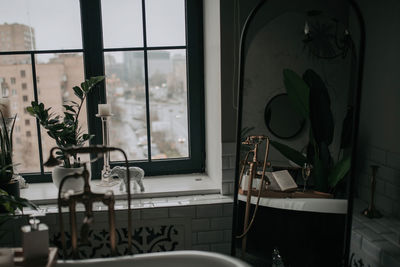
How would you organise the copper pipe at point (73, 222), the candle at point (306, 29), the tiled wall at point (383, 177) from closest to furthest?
the copper pipe at point (73, 222) < the tiled wall at point (383, 177) < the candle at point (306, 29)

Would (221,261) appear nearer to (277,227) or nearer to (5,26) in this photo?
(277,227)

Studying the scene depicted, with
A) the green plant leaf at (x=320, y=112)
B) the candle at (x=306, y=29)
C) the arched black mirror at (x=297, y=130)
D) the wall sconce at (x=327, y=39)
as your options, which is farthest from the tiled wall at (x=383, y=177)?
the candle at (x=306, y=29)

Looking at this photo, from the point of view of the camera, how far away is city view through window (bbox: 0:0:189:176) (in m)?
2.49

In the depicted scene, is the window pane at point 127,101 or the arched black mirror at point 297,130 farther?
the window pane at point 127,101

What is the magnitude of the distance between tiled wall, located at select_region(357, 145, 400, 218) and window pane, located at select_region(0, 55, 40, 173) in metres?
1.95

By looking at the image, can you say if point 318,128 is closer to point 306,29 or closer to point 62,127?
point 306,29

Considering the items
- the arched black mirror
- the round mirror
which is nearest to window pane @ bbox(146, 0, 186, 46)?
the arched black mirror

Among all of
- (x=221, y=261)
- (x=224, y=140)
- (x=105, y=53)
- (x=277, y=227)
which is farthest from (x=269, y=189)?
(x=105, y=53)

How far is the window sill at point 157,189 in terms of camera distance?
2.31 m

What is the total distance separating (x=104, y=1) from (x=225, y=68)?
0.89 metres

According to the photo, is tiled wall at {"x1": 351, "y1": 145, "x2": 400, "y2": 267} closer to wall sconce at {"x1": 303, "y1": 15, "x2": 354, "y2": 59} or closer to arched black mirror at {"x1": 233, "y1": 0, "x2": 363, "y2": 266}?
arched black mirror at {"x1": 233, "y1": 0, "x2": 363, "y2": 266}

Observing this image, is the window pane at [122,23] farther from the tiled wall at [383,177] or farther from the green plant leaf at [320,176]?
the tiled wall at [383,177]

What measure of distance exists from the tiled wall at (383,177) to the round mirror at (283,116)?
0.40m

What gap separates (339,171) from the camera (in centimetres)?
209
